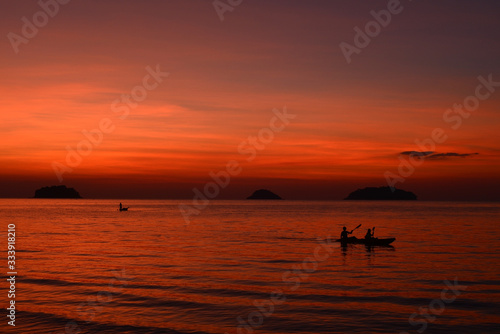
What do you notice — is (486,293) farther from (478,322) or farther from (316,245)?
(316,245)

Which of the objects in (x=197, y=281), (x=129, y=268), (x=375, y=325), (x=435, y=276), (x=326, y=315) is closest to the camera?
(x=375, y=325)

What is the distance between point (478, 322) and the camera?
20.5 metres

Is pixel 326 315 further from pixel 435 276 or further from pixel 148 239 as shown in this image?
pixel 148 239

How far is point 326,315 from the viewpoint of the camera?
21.6 metres

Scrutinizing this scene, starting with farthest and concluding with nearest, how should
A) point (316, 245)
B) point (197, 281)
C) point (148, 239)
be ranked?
point (148, 239) → point (316, 245) → point (197, 281)

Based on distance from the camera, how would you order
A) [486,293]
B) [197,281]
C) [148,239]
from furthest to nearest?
[148,239] → [197,281] → [486,293]

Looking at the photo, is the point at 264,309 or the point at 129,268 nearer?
the point at 264,309

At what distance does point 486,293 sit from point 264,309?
13.1 m

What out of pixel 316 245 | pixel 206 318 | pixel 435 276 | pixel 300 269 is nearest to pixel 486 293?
pixel 435 276

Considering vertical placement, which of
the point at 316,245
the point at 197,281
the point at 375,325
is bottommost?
the point at 375,325

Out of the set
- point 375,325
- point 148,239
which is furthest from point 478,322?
point 148,239

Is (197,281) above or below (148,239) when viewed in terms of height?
Answer: below

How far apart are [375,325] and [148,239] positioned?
41.6m

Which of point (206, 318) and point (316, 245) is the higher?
point (316, 245)
